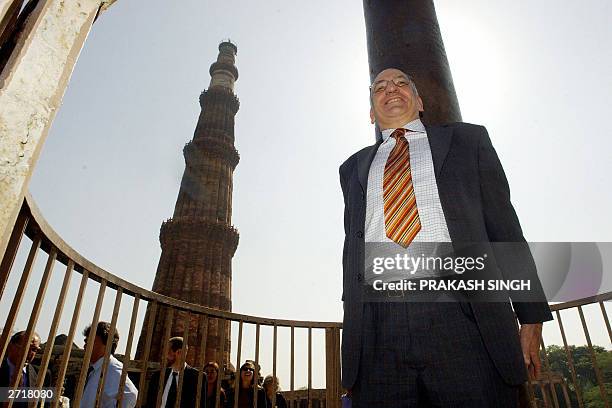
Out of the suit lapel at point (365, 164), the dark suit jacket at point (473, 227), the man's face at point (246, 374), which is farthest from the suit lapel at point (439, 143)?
the man's face at point (246, 374)

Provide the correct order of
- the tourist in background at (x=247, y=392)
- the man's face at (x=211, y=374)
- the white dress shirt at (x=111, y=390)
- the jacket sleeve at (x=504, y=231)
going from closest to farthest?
the jacket sleeve at (x=504, y=231) < the white dress shirt at (x=111, y=390) < the tourist in background at (x=247, y=392) < the man's face at (x=211, y=374)

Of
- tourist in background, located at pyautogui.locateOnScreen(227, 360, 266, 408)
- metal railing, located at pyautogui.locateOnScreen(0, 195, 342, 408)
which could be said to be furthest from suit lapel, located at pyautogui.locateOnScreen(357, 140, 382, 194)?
tourist in background, located at pyautogui.locateOnScreen(227, 360, 266, 408)

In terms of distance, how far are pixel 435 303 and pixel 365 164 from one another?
25.1 inches

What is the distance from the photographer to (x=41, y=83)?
46.1 inches

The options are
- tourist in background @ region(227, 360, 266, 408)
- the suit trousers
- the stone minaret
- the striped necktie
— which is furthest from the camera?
the stone minaret

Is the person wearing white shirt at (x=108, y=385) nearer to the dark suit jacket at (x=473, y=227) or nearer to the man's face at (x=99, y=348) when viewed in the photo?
the man's face at (x=99, y=348)

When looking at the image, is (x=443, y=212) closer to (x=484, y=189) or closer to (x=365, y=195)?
(x=484, y=189)

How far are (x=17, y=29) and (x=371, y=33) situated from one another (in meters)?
1.90

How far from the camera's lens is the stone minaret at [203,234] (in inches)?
668

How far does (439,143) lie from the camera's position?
1438 millimetres

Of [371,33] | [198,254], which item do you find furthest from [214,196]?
[371,33]

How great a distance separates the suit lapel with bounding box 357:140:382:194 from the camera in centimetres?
152

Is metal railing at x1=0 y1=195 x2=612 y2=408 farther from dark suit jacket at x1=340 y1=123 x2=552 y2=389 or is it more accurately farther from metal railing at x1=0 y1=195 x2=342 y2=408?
dark suit jacket at x1=340 y1=123 x2=552 y2=389

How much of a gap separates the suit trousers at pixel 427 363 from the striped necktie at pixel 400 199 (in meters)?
0.24
